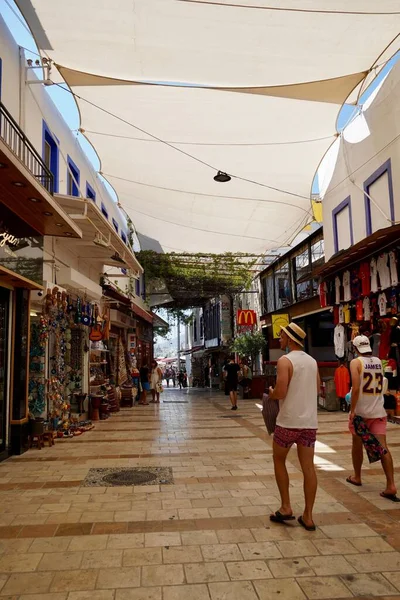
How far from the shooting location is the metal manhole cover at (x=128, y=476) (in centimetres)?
586

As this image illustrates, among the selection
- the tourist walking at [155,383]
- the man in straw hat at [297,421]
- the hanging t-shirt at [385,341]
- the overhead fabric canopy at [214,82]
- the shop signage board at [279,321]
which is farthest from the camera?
the tourist walking at [155,383]

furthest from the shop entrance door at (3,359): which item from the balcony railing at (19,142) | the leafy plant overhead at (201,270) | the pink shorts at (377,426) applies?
the leafy plant overhead at (201,270)

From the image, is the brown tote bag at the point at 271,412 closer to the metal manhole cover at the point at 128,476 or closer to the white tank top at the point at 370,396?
the white tank top at the point at 370,396

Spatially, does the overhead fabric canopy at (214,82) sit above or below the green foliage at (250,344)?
above

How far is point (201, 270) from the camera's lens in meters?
23.2

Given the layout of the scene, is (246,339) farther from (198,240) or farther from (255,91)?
(255,91)

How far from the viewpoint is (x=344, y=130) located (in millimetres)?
11750

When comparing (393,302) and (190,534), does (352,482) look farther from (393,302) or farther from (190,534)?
(393,302)

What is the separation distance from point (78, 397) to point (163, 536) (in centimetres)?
811

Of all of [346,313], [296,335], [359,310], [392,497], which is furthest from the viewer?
[346,313]

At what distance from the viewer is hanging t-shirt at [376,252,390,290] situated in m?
9.33

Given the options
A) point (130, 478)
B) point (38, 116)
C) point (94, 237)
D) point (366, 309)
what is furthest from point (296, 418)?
point (38, 116)

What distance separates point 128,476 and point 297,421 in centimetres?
294

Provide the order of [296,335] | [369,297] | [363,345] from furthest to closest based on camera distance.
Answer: [369,297] → [363,345] → [296,335]
